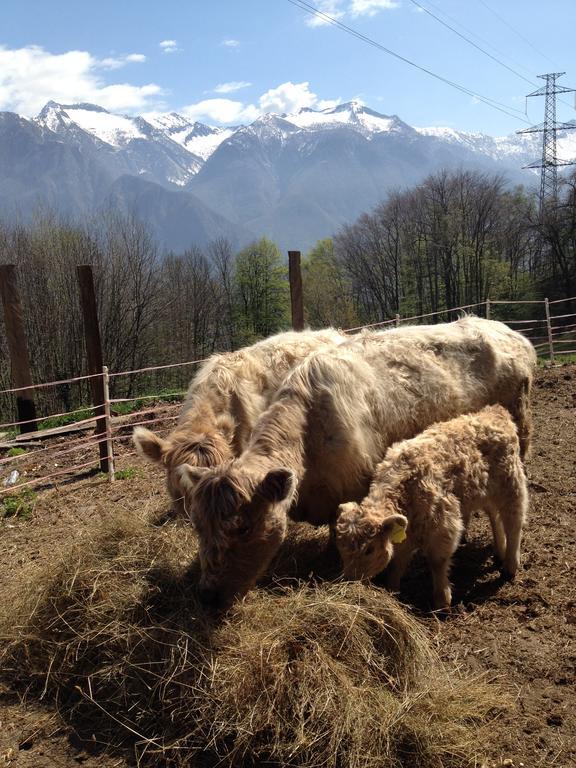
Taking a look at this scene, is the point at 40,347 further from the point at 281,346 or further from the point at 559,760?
the point at 559,760

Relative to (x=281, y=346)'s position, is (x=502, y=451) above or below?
below

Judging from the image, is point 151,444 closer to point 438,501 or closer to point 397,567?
point 397,567

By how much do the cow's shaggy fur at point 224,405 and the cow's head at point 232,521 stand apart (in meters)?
1.00

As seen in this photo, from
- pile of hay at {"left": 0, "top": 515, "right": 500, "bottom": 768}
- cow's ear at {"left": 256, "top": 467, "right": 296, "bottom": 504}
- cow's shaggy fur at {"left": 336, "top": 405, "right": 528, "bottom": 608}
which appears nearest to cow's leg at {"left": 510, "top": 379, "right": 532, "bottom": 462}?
cow's shaggy fur at {"left": 336, "top": 405, "right": 528, "bottom": 608}

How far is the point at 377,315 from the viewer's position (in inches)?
2350

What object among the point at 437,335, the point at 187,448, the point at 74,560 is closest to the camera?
the point at 74,560

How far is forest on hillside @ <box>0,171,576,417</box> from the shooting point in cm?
2583

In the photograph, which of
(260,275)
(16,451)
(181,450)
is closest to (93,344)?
(16,451)

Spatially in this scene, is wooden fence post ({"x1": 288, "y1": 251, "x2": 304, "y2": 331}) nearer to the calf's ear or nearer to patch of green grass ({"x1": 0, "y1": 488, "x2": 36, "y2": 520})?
patch of green grass ({"x1": 0, "y1": 488, "x2": 36, "y2": 520})

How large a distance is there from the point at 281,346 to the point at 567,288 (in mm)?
45538

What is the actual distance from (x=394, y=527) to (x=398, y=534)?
0.21 feet

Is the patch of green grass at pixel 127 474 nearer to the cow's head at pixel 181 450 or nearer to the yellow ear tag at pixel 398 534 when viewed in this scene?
the cow's head at pixel 181 450

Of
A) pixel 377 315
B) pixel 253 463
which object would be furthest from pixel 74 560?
pixel 377 315

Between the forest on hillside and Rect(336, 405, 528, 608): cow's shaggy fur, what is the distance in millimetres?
21830
